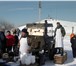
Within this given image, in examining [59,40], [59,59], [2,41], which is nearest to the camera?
[2,41]

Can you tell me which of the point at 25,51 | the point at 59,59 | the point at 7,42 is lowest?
the point at 59,59

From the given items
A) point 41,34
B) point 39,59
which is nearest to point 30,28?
point 41,34

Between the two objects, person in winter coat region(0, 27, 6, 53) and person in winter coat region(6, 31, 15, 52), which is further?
person in winter coat region(6, 31, 15, 52)

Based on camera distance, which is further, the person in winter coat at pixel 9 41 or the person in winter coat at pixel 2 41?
the person in winter coat at pixel 9 41

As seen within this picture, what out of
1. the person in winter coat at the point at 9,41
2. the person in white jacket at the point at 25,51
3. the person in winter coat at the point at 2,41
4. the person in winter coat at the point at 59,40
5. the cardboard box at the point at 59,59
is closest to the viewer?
the person in white jacket at the point at 25,51

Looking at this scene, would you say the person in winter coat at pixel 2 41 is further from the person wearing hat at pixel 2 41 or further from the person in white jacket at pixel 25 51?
the person in white jacket at pixel 25 51

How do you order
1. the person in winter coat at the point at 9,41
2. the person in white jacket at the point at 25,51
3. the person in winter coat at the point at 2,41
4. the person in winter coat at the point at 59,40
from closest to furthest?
the person in white jacket at the point at 25,51, the person in winter coat at the point at 2,41, the person in winter coat at the point at 9,41, the person in winter coat at the point at 59,40

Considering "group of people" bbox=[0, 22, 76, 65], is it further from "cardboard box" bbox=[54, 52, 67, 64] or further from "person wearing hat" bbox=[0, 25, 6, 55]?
"cardboard box" bbox=[54, 52, 67, 64]

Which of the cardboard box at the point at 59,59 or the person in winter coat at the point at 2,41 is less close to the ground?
the person in winter coat at the point at 2,41

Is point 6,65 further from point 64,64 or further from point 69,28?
point 69,28

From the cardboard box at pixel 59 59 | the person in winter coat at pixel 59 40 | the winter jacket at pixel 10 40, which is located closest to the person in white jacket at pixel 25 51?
the cardboard box at pixel 59 59

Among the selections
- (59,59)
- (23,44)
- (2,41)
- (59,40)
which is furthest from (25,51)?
(59,40)

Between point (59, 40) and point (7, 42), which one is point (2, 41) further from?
point (59, 40)

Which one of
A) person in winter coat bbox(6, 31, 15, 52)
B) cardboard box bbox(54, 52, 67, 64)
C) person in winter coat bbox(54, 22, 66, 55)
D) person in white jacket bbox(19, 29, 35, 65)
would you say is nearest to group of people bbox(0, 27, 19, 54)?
person in winter coat bbox(6, 31, 15, 52)
